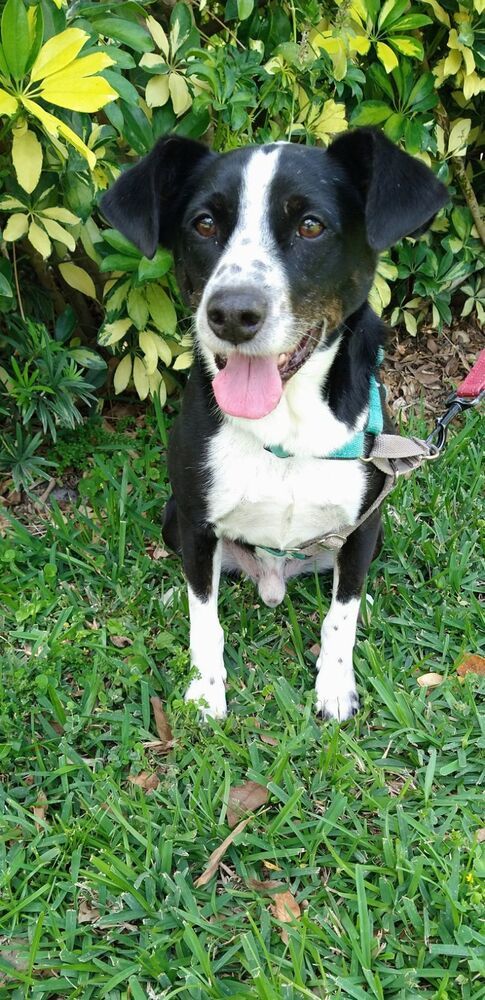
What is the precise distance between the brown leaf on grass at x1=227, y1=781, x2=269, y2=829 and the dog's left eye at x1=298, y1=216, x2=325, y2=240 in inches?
56.9

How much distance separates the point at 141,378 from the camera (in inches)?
135

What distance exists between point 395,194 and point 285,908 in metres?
1.74

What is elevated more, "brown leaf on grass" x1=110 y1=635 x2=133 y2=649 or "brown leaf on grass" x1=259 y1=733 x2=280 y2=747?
"brown leaf on grass" x1=259 y1=733 x2=280 y2=747

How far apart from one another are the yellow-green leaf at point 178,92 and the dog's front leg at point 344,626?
1522 millimetres

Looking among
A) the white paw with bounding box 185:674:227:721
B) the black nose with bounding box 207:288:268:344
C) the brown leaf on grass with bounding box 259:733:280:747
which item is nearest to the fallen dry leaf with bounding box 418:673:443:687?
the brown leaf on grass with bounding box 259:733:280:747

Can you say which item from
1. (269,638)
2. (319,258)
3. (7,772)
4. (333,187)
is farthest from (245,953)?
(333,187)

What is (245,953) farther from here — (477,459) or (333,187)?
(477,459)

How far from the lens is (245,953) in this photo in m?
1.88

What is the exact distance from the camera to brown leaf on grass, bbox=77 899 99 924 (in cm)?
198

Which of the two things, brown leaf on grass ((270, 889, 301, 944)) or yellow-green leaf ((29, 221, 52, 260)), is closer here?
brown leaf on grass ((270, 889, 301, 944))

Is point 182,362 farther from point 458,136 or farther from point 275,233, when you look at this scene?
point 458,136

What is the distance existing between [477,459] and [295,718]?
4.88ft

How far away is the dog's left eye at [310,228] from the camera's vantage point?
2.01 meters

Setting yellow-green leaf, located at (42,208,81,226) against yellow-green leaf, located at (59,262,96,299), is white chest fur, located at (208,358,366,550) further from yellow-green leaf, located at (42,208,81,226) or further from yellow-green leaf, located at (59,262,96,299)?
yellow-green leaf, located at (59,262,96,299)
